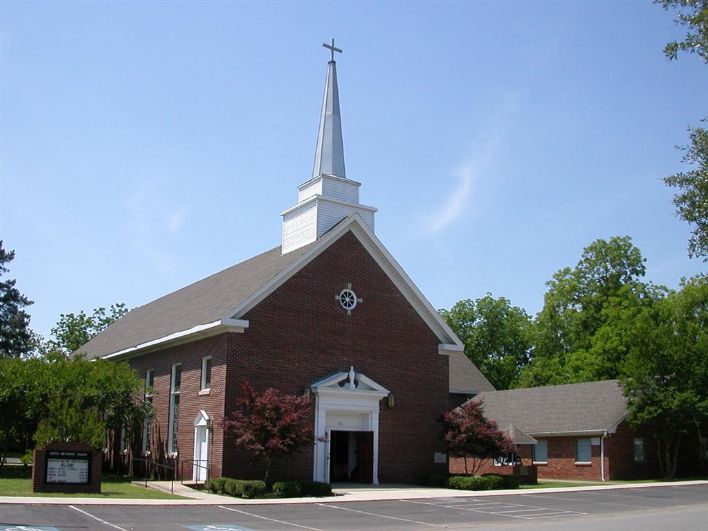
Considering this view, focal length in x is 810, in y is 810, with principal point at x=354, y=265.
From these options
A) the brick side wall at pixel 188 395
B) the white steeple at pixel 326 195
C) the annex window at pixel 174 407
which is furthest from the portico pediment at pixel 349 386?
the annex window at pixel 174 407

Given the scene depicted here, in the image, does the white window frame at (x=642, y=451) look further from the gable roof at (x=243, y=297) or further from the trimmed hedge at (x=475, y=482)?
the trimmed hedge at (x=475, y=482)

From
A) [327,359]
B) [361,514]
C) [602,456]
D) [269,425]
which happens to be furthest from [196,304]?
[602,456]

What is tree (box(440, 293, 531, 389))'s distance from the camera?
263 feet

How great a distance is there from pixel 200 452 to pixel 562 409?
864 inches

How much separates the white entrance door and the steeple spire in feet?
36.5

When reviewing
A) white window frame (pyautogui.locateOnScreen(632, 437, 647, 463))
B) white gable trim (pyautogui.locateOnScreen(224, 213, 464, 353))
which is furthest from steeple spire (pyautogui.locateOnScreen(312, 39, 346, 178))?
white window frame (pyautogui.locateOnScreen(632, 437, 647, 463))

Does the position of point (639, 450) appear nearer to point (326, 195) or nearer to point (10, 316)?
point (326, 195)

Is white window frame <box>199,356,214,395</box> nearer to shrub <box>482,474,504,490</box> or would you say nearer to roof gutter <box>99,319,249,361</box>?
roof gutter <box>99,319,249,361</box>

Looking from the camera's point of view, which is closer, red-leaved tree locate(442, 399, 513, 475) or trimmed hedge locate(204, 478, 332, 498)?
trimmed hedge locate(204, 478, 332, 498)

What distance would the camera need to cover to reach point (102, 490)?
25.2m

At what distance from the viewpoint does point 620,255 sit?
68812 mm

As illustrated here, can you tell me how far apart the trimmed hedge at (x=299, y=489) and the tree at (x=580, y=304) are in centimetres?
4267

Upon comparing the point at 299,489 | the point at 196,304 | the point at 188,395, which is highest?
the point at 196,304

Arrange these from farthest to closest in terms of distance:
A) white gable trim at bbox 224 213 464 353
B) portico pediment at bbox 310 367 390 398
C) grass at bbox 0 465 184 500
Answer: portico pediment at bbox 310 367 390 398
white gable trim at bbox 224 213 464 353
grass at bbox 0 465 184 500
